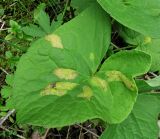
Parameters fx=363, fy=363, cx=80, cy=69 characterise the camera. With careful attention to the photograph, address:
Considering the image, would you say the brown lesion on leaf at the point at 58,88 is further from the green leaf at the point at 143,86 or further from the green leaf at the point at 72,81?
the green leaf at the point at 143,86

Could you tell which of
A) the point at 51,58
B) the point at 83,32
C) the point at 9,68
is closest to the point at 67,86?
the point at 51,58

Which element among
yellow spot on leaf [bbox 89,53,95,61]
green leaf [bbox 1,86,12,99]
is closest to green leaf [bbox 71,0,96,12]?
yellow spot on leaf [bbox 89,53,95,61]

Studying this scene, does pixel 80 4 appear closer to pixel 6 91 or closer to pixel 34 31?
pixel 34 31

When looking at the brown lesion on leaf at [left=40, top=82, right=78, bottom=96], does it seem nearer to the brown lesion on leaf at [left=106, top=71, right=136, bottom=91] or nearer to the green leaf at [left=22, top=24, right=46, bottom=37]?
the brown lesion on leaf at [left=106, top=71, right=136, bottom=91]

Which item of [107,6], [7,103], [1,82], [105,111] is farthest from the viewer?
[1,82]

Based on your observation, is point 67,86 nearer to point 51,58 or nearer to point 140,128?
point 51,58

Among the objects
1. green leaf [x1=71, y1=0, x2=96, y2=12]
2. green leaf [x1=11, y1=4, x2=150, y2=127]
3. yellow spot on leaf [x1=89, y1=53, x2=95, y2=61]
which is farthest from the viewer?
green leaf [x1=71, y1=0, x2=96, y2=12]

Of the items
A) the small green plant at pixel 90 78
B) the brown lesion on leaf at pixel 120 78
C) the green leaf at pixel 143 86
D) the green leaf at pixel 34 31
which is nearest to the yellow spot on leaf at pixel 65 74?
the small green plant at pixel 90 78
